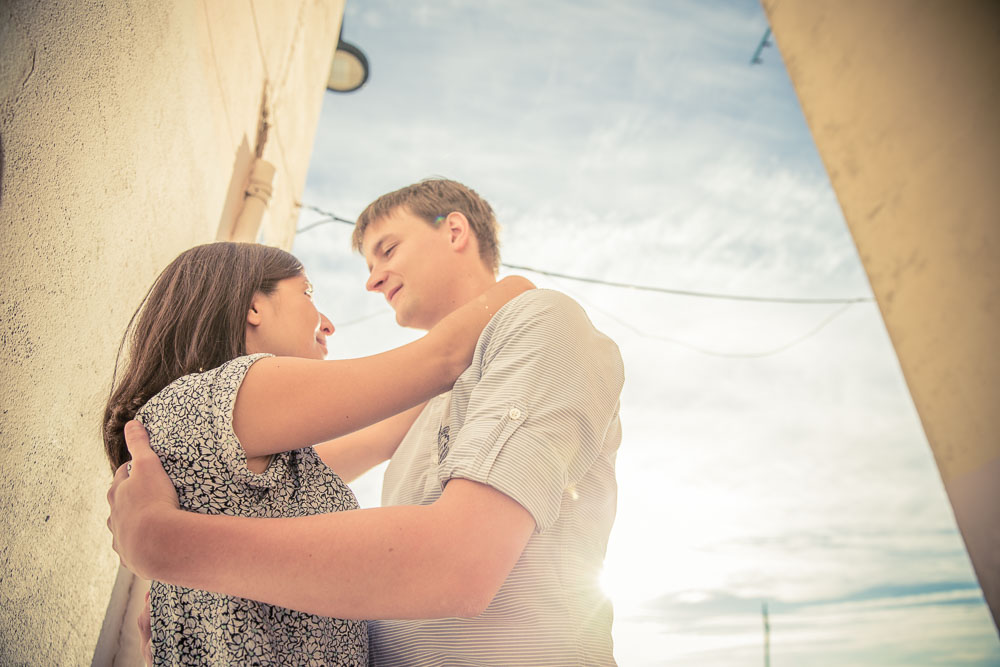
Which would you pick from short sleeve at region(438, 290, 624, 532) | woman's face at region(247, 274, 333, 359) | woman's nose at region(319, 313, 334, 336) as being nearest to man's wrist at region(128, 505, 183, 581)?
short sleeve at region(438, 290, 624, 532)

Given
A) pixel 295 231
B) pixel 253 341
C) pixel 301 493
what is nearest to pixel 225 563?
pixel 301 493

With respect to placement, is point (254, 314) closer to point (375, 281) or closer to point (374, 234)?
point (375, 281)

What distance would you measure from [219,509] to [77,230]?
85 cm

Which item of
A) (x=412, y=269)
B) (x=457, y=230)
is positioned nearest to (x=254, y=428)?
(x=412, y=269)

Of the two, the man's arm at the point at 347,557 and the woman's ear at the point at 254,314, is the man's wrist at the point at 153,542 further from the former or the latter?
the woman's ear at the point at 254,314

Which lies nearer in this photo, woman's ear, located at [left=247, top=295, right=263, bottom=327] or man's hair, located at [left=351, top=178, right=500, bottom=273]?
woman's ear, located at [left=247, top=295, right=263, bottom=327]

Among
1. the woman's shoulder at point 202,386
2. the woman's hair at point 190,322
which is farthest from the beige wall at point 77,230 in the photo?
the woman's shoulder at point 202,386

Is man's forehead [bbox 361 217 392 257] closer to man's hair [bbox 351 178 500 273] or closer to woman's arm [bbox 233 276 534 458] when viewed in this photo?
man's hair [bbox 351 178 500 273]

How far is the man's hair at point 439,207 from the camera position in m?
2.23

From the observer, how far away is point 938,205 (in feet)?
3.34

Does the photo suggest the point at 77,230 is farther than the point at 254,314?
No

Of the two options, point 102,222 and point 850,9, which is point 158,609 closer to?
point 102,222

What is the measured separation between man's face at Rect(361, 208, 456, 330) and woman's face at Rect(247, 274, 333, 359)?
398mm

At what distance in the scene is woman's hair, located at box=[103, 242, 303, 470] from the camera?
1.39m
